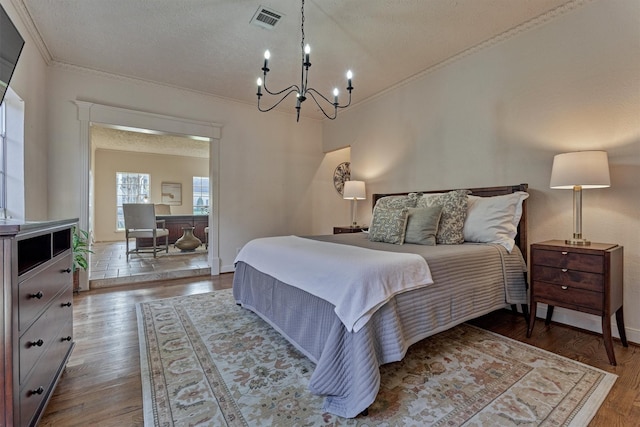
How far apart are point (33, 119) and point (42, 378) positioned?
8.94 ft

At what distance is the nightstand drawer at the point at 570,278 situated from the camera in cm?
190

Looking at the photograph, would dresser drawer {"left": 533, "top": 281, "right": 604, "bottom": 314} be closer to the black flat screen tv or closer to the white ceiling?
the white ceiling

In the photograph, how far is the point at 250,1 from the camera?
231 centimetres

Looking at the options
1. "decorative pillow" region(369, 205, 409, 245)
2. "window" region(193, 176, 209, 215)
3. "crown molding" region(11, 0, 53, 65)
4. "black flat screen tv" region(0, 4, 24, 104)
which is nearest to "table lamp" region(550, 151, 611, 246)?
"decorative pillow" region(369, 205, 409, 245)

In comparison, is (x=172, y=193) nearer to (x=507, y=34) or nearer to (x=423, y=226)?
(x=423, y=226)

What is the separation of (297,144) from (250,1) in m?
2.89

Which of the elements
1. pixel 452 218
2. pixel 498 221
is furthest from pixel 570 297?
pixel 452 218

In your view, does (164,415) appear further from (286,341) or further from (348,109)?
(348,109)

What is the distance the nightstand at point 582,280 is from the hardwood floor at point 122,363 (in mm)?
147

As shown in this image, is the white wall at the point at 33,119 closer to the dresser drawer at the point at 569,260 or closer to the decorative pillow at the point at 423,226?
the decorative pillow at the point at 423,226

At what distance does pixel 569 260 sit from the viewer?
79.9 inches

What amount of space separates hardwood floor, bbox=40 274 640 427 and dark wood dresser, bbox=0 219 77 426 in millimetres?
140

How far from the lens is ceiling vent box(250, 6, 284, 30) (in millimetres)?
2416

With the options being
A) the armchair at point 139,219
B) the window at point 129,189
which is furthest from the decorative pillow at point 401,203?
the window at point 129,189
